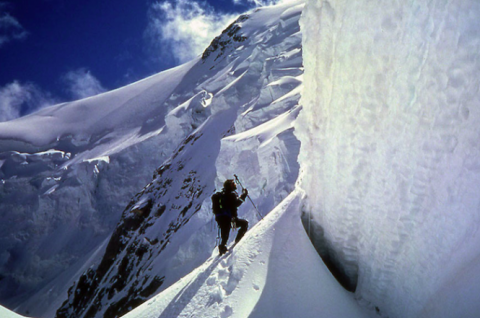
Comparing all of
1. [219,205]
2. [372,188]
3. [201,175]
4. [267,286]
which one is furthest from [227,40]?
[267,286]

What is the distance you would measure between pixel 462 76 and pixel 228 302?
2841 mm

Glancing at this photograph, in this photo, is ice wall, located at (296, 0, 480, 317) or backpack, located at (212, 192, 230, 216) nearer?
ice wall, located at (296, 0, 480, 317)

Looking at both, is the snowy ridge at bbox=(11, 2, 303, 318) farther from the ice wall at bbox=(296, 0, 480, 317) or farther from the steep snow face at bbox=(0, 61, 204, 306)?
the ice wall at bbox=(296, 0, 480, 317)

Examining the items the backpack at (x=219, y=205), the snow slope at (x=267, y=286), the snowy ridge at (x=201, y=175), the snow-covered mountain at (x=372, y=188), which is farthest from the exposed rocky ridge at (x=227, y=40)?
the snow slope at (x=267, y=286)

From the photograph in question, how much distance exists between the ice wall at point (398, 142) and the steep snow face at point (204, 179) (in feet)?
26.6

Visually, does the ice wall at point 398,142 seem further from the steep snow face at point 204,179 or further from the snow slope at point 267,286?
the steep snow face at point 204,179

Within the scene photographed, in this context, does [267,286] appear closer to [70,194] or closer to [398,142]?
[398,142]

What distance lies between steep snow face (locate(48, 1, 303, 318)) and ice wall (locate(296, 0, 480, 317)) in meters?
8.11

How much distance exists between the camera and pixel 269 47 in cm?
3281

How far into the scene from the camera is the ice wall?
2.15m

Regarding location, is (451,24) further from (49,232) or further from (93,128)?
(93,128)

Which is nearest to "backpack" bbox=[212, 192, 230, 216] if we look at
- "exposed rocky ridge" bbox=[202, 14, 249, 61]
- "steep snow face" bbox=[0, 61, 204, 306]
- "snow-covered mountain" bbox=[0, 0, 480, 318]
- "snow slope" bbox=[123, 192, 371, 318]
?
"snow-covered mountain" bbox=[0, 0, 480, 318]

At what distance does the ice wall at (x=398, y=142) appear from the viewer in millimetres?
2148

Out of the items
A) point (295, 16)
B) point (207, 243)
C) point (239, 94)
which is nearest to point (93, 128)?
point (239, 94)
